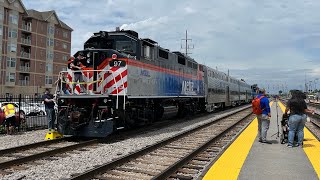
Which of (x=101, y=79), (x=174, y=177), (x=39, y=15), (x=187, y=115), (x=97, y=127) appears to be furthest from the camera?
(x=39, y=15)

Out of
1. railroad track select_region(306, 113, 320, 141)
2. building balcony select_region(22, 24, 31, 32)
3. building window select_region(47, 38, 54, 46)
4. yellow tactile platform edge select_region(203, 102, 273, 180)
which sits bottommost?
railroad track select_region(306, 113, 320, 141)

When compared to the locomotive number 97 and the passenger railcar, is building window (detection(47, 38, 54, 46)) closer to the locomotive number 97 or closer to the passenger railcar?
the passenger railcar

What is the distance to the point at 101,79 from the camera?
38.1 feet

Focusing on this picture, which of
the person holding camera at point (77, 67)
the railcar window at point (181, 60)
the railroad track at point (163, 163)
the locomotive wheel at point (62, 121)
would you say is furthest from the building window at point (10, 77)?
the railroad track at point (163, 163)

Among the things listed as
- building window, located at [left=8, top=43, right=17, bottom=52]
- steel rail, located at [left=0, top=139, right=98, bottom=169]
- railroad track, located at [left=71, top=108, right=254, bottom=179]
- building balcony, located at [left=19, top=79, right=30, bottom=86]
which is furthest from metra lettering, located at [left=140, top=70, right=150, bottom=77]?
building balcony, located at [left=19, top=79, right=30, bottom=86]

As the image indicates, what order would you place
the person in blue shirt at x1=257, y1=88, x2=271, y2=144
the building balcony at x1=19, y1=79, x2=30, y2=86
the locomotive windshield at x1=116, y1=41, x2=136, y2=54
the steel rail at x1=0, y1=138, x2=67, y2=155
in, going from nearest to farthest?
the steel rail at x1=0, y1=138, x2=67, y2=155
the person in blue shirt at x1=257, y1=88, x2=271, y2=144
the locomotive windshield at x1=116, y1=41, x2=136, y2=54
the building balcony at x1=19, y1=79, x2=30, y2=86

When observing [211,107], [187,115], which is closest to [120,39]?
[187,115]

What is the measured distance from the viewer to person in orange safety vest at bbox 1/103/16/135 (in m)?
12.6

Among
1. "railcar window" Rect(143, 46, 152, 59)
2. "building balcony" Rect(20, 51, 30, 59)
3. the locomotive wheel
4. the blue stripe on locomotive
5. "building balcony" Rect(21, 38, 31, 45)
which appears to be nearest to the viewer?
the locomotive wheel

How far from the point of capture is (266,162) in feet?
24.8

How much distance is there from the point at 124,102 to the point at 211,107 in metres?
16.5

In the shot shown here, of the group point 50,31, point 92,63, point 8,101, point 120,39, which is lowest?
point 8,101

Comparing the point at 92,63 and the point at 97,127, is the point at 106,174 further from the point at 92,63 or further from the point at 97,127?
the point at 92,63

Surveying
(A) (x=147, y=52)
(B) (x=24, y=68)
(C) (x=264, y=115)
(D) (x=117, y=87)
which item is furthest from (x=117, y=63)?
(B) (x=24, y=68)
